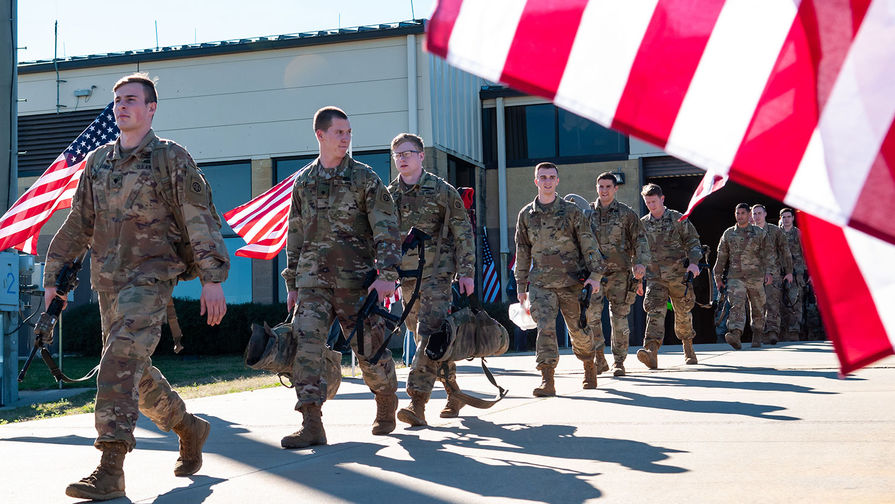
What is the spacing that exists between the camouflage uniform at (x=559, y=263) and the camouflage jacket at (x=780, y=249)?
10.3 metres

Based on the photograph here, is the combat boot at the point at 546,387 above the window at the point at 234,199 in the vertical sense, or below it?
below

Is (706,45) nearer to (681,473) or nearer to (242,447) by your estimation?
(681,473)

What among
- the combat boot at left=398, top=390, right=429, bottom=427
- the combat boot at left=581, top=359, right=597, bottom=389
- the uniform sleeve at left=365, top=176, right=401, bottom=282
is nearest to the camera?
the uniform sleeve at left=365, top=176, right=401, bottom=282

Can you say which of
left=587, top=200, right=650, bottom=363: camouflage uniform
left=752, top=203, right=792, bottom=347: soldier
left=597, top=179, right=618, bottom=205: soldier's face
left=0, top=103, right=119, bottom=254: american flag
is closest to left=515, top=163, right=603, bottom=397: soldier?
left=597, top=179, right=618, bottom=205: soldier's face

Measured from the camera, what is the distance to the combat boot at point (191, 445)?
543cm

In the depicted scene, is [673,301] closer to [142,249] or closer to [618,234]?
[618,234]

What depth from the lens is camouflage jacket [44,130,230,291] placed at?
5.18m

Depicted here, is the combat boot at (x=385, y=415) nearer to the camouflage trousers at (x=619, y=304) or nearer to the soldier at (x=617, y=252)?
the soldier at (x=617, y=252)

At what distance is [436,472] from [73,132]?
23.1 meters

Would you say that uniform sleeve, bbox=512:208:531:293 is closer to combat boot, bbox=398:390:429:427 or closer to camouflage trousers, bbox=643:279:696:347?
combat boot, bbox=398:390:429:427

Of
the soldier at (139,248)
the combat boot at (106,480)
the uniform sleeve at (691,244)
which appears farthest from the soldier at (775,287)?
the combat boot at (106,480)

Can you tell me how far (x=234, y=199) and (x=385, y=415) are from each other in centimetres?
1897

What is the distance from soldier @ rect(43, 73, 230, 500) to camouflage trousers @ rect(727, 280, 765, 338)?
12.7 meters

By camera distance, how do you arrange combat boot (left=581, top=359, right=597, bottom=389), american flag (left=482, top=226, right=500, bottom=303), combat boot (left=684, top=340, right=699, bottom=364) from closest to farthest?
combat boot (left=581, top=359, right=597, bottom=389) → combat boot (left=684, top=340, right=699, bottom=364) → american flag (left=482, top=226, right=500, bottom=303)
